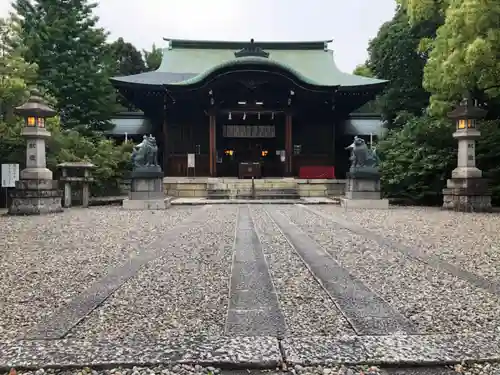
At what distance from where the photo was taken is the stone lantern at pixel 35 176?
10.6 m

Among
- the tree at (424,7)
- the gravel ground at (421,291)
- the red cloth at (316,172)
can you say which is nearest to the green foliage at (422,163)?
the tree at (424,7)

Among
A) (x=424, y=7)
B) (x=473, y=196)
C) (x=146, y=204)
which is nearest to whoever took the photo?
(x=473, y=196)

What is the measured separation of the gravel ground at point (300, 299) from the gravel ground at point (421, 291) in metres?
0.50

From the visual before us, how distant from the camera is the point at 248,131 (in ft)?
68.6

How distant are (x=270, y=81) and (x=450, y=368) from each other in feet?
58.8

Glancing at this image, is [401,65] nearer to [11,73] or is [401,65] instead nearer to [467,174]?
[467,174]

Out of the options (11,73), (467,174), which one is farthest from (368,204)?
(11,73)

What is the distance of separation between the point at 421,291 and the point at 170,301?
6.98ft

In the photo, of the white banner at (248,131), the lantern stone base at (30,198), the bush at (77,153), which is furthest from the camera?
the white banner at (248,131)

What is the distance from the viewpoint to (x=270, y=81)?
1906 cm

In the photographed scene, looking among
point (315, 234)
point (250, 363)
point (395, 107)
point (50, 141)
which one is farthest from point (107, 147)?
point (250, 363)

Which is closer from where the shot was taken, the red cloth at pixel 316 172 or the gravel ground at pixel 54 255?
the gravel ground at pixel 54 255

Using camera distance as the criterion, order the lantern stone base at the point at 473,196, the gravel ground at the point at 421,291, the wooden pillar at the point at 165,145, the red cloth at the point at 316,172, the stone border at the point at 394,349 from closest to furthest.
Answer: the stone border at the point at 394,349 → the gravel ground at the point at 421,291 → the lantern stone base at the point at 473,196 → the red cloth at the point at 316,172 → the wooden pillar at the point at 165,145

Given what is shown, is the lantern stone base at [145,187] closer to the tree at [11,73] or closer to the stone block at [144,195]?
the stone block at [144,195]
